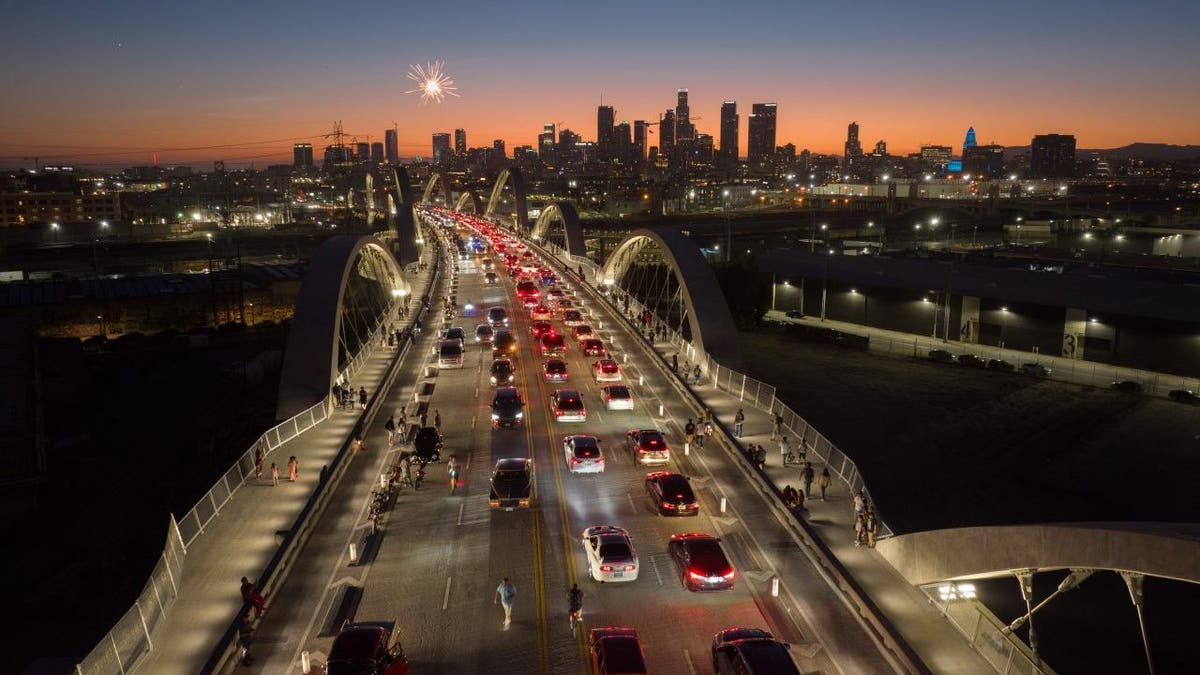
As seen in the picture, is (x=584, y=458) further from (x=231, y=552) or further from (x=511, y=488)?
(x=231, y=552)

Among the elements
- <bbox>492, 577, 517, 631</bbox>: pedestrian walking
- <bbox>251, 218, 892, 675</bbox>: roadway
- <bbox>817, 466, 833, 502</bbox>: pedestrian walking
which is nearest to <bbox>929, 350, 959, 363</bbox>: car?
<bbox>251, 218, 892, 675</bbox>: roadway

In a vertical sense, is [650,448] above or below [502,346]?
below

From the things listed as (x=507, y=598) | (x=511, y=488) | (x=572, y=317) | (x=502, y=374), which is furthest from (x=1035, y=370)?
(x=507, y=598)

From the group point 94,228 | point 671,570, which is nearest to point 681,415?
point 671,570

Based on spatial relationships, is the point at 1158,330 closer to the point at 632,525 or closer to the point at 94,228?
the point at 632,525

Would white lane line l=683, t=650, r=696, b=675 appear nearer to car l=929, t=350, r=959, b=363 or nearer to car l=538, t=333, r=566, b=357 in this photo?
car l=538, t=333, r=566, b=357
